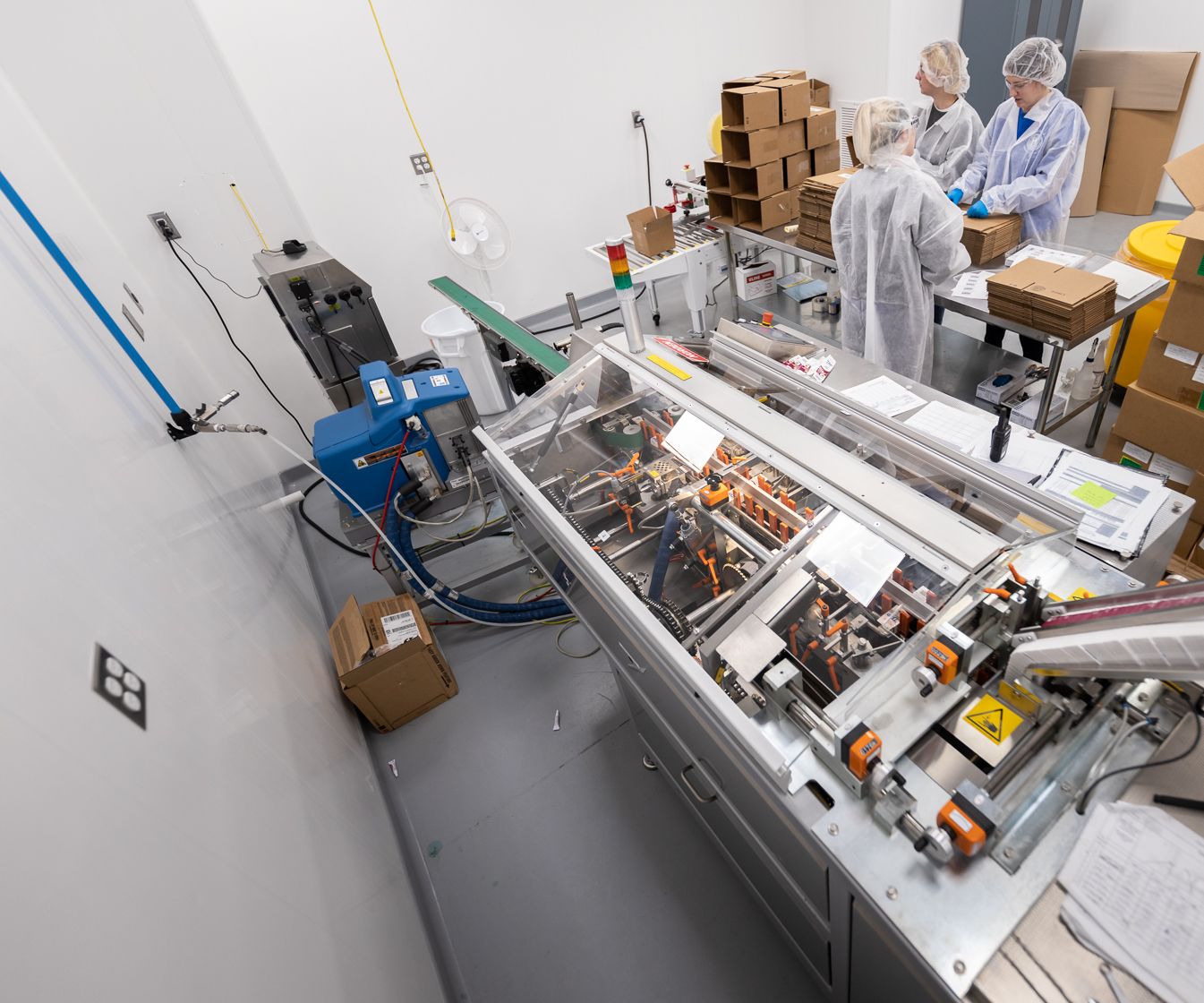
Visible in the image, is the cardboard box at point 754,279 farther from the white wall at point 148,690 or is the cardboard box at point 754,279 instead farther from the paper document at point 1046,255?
the white wall at point 148,690

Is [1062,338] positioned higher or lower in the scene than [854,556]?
lower

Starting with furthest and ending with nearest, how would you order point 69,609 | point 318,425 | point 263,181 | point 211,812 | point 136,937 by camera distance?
1. point 263,181
2. point 318,425
3. point 211,812
4. point 69,609
5. point 136,937

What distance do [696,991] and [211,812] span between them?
142 centimetres

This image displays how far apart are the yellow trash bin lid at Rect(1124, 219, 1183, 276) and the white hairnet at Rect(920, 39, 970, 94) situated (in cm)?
119

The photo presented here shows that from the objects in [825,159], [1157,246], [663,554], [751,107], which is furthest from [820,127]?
[663,554]

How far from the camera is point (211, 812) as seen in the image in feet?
3.35

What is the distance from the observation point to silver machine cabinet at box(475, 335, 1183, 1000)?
86cm

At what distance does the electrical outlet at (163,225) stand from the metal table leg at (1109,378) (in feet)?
15.2

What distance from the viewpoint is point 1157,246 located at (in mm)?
Answer: 2756

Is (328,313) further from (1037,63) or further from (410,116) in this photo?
(1037,63)

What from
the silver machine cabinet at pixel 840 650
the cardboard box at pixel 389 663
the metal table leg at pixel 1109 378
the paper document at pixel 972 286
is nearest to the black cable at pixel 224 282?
the cardboard box at pixel 389 663

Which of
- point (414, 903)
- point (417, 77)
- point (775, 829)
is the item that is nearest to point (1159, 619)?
point (775, 829)

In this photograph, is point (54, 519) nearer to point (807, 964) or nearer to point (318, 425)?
point (318, 425)

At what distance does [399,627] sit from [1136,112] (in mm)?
6132
